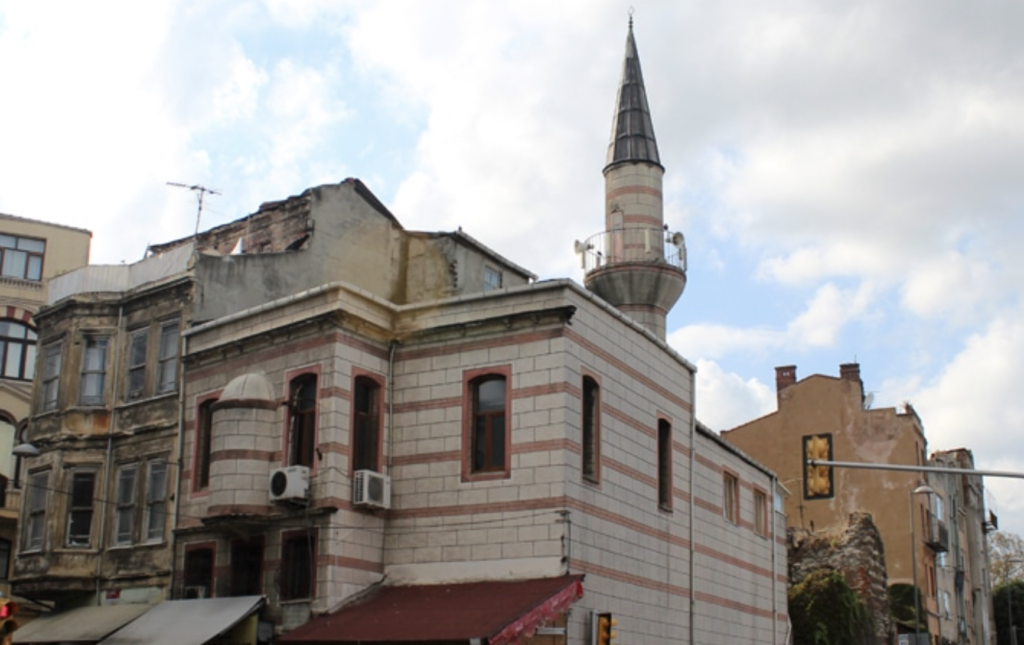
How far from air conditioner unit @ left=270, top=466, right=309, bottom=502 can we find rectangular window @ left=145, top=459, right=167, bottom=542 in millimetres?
4858

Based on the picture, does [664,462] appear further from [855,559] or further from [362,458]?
[855,559]

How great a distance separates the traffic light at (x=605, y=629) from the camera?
71.1ft

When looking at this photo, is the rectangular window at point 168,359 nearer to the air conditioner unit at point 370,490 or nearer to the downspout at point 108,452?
the downspout at point 108,452

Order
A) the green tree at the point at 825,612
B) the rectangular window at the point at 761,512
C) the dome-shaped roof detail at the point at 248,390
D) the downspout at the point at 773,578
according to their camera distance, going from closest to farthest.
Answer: the dome-shaped roof detail at the point at 248,390
the downspout at the point at 773,578
the rectangular window at the point at 761,512
the green tree at the point at 825,612

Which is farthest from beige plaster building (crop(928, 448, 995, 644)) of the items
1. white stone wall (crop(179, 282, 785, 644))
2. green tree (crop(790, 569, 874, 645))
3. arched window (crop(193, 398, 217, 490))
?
arched window (crop(193, 398, 217, 490))

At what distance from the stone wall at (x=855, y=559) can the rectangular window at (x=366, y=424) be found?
80.5 feet

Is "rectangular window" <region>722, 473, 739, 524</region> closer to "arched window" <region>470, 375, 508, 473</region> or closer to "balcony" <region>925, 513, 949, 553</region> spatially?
"arched window" <region>470, 375, 508, 473</region>

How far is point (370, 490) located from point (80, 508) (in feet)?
29.5

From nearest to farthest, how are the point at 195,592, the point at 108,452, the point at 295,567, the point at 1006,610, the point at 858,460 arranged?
the point at 295,567 < the point at 195,592 < the point at 108,452 < the point at 858,460 < the point at 1006,610

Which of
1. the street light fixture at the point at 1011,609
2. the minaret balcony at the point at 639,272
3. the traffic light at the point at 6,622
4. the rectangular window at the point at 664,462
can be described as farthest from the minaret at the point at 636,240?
the street light fixture at the point at 1011,609

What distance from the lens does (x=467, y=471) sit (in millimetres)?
22531

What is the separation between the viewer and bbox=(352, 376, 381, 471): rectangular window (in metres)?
23.2

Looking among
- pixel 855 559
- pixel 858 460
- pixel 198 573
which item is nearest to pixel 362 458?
pixel 198 573

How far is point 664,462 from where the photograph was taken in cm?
2633
